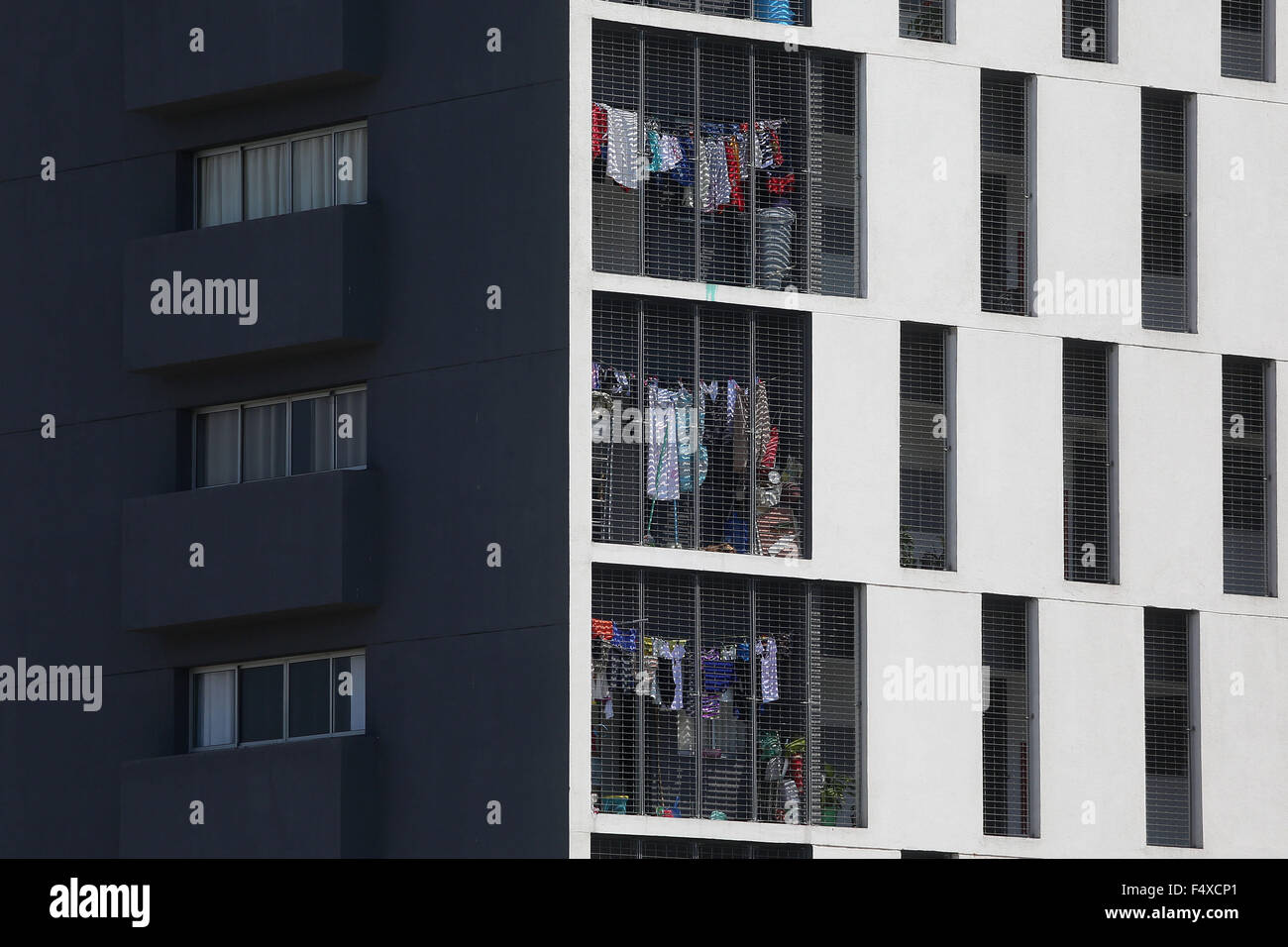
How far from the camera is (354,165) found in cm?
4772

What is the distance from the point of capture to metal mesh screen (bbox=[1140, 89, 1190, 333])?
163 ft

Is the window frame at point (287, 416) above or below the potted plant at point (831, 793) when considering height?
above

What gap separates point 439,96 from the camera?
46688mm

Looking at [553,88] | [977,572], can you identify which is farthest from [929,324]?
[553,88]

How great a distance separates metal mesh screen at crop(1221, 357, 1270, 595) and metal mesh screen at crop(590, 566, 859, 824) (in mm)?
6613

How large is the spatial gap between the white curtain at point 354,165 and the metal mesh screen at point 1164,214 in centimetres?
1154

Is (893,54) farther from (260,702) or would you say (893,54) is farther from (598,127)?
(260,702)

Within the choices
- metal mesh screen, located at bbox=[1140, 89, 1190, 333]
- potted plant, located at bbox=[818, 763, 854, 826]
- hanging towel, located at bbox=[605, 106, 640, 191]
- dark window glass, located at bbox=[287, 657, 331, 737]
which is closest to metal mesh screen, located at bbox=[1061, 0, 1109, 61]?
metal mesh screen, located at bbox=[1140, 89, 1190, 333]

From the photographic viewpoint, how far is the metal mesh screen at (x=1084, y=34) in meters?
49.6

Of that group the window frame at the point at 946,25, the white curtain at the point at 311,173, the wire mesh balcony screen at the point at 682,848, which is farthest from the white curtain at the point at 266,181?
the wire mesh balcony screen at the point at 682,848

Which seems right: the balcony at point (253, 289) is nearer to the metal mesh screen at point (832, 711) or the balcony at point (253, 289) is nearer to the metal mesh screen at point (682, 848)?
the metal mesh screen at point (832, 711)

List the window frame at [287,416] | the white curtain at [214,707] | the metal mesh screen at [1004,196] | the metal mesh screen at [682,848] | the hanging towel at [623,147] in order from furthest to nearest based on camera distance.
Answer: the metal mesh screen at [1004,196]
the white curtain at [214,707]
the window frame at [287,416]
the hanging towel at [623,147]
the metal mesh screen at [682,848]

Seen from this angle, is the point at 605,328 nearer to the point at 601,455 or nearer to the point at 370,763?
the point at 601,455

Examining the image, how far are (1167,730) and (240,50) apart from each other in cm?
1665
